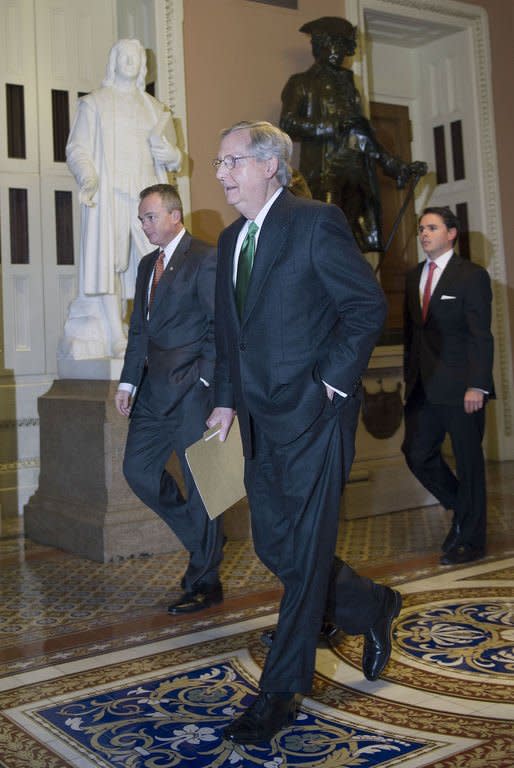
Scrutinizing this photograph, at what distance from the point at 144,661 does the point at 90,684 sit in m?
0.23

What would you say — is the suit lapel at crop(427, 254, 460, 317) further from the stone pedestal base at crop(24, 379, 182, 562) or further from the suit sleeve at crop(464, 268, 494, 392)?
the stone pedestal base at crop(24, 379, 182, 562)

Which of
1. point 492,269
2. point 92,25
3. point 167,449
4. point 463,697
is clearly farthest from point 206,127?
point 463,697

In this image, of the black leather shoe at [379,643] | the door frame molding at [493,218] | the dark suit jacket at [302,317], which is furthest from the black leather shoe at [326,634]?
the door frame molding at [493,218]

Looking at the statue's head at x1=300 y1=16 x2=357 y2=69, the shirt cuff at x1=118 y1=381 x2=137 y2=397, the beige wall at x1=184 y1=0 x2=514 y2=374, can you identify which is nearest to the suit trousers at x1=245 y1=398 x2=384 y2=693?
the shirt cuff at x1=118 y1=381 x2=137 y2=397

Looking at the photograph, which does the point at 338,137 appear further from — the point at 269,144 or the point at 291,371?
the point at 291,371

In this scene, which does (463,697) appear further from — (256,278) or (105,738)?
(256,278)

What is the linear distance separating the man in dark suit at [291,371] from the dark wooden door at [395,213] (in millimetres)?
5723

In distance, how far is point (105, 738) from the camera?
2361mm

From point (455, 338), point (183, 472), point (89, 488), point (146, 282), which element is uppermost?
point (146, 282)

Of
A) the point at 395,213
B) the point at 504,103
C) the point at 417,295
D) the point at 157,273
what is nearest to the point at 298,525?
the point at 157,273

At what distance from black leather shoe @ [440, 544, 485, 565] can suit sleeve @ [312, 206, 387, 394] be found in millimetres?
2090

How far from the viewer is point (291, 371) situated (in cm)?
230

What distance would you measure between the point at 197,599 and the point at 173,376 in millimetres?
861

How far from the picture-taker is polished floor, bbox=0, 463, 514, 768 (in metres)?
2.26
